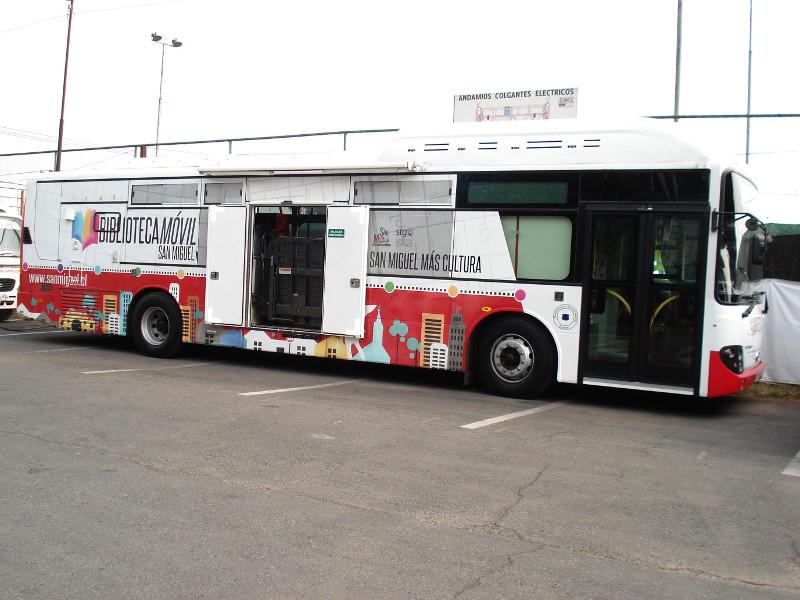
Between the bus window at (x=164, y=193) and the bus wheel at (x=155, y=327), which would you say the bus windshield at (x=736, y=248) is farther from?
the bus wheel at (x=155, y=327)

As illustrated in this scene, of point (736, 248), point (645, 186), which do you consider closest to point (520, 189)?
point (645, 186)

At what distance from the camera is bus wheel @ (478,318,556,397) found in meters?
9.55

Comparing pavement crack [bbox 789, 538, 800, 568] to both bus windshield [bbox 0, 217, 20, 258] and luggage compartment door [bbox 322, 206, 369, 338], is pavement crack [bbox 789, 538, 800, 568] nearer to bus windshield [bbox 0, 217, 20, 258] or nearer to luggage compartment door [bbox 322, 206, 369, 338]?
luggage compartment door [bbox 322, 206, 369, 338]

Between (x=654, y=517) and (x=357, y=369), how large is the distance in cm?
749

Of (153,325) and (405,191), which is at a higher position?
(405,191)

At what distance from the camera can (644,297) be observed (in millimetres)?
9023

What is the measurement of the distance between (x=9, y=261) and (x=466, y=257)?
12.6m

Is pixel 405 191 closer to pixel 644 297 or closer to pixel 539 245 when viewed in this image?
pixel 539 245

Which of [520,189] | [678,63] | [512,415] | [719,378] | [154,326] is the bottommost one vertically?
[512,415]

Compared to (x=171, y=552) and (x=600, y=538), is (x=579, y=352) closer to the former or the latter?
(x=600, y=538)

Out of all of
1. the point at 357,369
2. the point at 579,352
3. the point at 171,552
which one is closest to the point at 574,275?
the point at 579,352

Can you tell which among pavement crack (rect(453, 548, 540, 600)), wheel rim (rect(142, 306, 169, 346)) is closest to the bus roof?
wheel rim (rect(142, 306, 169, 346))

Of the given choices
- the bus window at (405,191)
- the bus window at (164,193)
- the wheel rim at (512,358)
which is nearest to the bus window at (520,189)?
the bus window at (405,191)

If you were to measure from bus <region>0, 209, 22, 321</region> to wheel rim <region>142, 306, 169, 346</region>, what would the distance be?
264 inches
